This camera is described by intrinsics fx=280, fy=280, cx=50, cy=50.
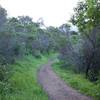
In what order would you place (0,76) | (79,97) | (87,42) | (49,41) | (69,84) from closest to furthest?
(79,97)
(0,76)
(69,84)
(87,42)
(49,41)

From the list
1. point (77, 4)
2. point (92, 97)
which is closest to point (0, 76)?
point (92, 97)

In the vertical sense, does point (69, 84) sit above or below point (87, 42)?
below

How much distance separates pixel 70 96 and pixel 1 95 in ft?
15.5

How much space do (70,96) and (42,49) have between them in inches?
1844

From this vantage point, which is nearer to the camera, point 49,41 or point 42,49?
point 42,49

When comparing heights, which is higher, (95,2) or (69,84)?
(95,2)

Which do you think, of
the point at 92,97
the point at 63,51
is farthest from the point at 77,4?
the point at 63,51

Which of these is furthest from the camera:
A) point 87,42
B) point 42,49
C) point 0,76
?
point 42,49

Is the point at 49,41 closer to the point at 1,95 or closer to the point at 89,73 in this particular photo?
the point at 89,73

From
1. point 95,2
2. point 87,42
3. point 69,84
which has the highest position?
point 95,2

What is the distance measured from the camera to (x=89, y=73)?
92.1 feet

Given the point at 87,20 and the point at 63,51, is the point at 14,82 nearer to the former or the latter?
the point at 87,20

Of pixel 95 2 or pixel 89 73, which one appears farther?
pixel 89 73

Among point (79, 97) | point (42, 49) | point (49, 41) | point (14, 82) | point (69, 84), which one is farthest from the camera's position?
point (49, 41)
